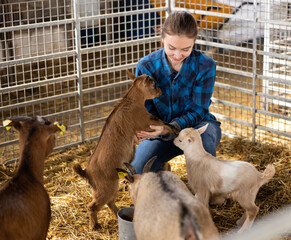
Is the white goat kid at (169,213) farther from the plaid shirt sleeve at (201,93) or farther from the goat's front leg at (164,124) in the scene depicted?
the plaid shirt sleeve at (201,93)

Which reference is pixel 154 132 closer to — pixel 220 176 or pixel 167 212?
pixel 220 176

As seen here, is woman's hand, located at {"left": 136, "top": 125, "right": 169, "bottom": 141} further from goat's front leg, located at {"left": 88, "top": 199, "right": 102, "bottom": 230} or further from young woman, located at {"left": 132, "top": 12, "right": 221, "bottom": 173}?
goat's front leg, located at {"left": 88, "top": 199, "right": 102, "bottom": 230}

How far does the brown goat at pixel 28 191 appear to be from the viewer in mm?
2814

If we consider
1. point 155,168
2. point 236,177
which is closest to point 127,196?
point 155,168

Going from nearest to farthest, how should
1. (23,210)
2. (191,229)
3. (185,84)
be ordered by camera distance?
1. (191,229)
2. (23,210)
3. (185,84)

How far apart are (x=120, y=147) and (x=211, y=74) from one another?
1065mm

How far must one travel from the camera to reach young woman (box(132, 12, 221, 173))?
4.11 meters

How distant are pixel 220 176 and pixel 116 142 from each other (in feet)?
3.08

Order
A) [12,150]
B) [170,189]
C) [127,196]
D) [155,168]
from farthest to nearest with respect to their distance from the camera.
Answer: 1. [12,150]
2. [127,196]
3. [155,168]
4. [170,189]

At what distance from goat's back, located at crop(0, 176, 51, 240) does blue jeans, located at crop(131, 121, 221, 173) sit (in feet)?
3.94

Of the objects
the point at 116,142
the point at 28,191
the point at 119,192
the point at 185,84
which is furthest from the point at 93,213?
the point at 185,84

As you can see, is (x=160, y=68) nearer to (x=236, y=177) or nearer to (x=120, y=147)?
(x=120, y=147)

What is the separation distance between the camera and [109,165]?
12.8ft

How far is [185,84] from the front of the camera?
4.23 meters
